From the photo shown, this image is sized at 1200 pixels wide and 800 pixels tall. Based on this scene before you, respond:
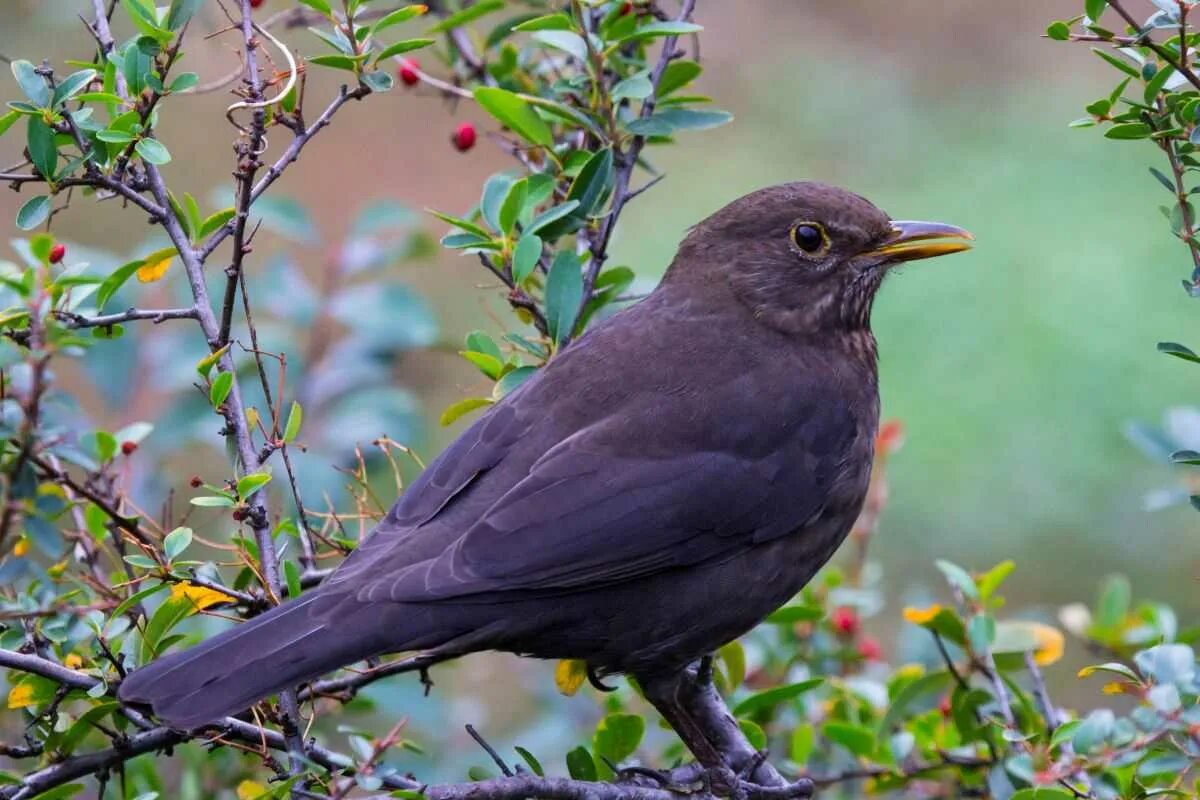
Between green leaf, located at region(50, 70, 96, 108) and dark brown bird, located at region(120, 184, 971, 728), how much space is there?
109cm

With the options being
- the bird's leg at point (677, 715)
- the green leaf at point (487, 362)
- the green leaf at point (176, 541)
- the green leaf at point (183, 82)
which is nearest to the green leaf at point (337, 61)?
the green leaf at point (183, 82)

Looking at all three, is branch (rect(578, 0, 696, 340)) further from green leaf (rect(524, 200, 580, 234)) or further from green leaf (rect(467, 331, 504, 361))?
green leaf (rect(467, 331, 504, 361))

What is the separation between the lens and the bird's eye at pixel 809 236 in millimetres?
4250

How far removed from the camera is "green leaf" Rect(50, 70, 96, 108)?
295 centimetres

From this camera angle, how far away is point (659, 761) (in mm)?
4242

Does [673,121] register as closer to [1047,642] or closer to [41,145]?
[41,145]

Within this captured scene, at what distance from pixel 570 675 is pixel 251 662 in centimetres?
110

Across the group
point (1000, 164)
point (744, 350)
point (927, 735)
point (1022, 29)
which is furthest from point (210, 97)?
point (927, 735)

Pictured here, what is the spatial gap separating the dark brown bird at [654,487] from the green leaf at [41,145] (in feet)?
3.27

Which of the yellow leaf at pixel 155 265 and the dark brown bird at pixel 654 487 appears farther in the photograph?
the dark brown bird at pixel 654 487

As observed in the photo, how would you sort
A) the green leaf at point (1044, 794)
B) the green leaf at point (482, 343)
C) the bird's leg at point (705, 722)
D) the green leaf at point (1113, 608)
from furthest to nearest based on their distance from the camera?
1. the green leaf at point (1113, 608)
2. the green leaf at point (482, 343)
3. the bird's leg at point (705, 722)
4. the green leaf at point (1044, 794)

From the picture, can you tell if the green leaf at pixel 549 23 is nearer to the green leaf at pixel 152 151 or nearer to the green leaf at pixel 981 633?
the green leaf at pixel 152 151

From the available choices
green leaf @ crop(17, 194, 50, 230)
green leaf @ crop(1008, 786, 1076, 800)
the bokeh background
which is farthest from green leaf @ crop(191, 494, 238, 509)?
the bokeh background

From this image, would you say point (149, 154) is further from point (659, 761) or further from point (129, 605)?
point (659, 761)
